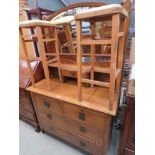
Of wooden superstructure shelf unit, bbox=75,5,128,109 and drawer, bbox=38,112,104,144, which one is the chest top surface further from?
drawer, bbox=38,112,104,144

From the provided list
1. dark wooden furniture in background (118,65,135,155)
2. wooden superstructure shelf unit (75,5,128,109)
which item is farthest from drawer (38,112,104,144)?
wooden superstructure shelf unit (75,5,128,109)

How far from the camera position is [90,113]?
3.69 feet

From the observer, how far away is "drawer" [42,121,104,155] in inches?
50.6

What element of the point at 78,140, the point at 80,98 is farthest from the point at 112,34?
the point at 78,140

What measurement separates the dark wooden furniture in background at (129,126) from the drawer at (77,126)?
0.21 meters

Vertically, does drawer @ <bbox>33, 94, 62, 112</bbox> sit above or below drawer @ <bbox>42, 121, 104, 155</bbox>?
above

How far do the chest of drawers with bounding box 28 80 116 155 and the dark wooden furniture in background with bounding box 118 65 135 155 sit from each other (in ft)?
0.41

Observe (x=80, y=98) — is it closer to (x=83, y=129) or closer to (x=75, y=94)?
(x=75, y=94)

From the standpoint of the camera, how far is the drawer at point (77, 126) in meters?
1.19

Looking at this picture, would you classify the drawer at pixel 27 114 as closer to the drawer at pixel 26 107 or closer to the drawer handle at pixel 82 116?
the drawer at pixel 26 107

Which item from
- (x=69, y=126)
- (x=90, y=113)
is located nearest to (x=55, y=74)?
(x=69, y=126)
